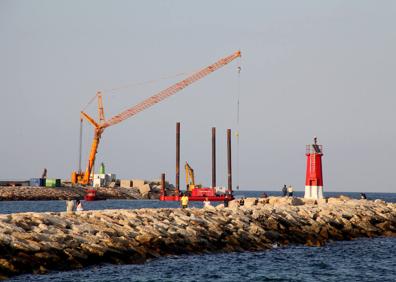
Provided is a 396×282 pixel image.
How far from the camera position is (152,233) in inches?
1364

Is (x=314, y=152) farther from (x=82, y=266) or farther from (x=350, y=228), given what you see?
(x=82, y=266)

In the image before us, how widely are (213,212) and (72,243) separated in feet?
44.3

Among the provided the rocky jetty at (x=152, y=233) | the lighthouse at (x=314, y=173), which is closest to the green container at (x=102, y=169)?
the lighthouse at (x=314, y=173)

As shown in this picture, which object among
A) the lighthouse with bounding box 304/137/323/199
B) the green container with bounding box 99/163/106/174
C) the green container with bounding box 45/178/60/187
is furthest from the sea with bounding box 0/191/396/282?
the green container with bounding box 99/163/106/174

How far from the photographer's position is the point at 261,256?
119 ft

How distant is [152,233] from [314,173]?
32.2 m

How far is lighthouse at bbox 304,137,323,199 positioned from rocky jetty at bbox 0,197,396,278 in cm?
1220

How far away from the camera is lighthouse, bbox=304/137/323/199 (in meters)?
63.8

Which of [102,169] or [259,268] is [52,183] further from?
[259,268]

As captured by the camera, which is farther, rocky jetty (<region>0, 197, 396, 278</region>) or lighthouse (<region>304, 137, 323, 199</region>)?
lighthouse (<region>304, 137, 323, 199</region>)

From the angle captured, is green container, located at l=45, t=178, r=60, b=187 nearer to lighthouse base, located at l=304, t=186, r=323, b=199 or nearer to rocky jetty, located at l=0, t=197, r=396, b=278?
lighthouse base, located at l=304, t=186, r=323, b=199

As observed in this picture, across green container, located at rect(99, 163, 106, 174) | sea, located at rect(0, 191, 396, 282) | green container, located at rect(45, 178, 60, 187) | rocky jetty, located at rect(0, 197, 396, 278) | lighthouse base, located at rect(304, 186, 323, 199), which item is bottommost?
sea, located at rect(0, 191, 396, 282)

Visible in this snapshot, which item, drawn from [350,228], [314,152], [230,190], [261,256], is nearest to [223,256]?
[261,256]

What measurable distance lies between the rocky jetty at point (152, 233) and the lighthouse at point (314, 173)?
12.2 metres
